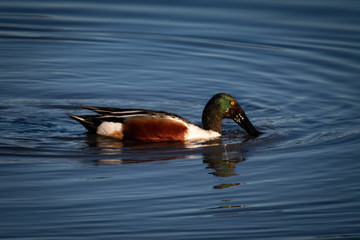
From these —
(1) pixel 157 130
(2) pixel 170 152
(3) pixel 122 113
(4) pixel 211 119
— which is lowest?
(2) pixel 170 152

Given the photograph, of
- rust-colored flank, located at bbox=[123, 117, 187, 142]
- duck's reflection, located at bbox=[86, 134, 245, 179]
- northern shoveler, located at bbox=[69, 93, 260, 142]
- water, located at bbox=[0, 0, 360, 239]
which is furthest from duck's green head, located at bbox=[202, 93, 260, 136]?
rust-colored flank, located at bbox=[123, 117, 187, 142]

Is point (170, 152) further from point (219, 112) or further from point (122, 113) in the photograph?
point (219, 112)

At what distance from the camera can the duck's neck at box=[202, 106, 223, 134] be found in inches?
397

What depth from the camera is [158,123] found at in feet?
31.9

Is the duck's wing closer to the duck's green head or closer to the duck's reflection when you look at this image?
the duck's reflection

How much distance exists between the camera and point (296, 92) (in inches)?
466

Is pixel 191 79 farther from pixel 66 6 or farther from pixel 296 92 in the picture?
pixel 66 6

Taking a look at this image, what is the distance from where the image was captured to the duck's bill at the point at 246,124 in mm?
10039

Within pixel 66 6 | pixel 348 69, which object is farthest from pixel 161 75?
pixel 66 6

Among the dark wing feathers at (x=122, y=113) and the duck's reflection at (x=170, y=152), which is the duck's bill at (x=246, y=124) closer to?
the duck's reflection at (x=170, y=152)

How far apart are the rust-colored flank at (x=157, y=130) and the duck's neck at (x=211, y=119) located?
49cm

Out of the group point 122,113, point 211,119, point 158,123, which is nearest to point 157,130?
point 158,123

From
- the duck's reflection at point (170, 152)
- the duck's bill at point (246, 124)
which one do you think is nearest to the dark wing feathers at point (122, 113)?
the duck's reflection at point (170, 152)

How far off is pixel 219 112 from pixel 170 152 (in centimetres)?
133
